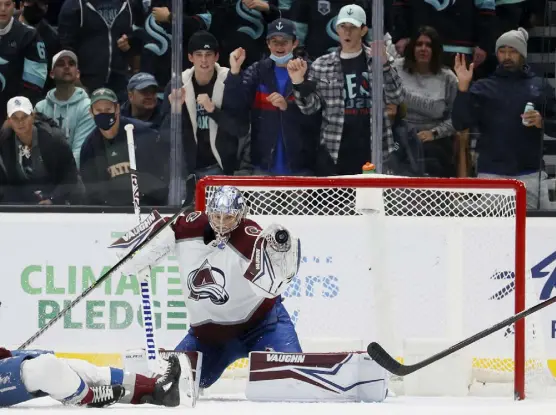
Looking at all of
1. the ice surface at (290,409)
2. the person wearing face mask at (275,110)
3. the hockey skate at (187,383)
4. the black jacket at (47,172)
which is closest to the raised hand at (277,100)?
the person wearing face mask at (275,110)

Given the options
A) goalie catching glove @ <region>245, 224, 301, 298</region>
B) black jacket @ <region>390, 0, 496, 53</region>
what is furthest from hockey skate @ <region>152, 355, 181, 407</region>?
black jacket @ <region>390, 0, 496, 53</region>

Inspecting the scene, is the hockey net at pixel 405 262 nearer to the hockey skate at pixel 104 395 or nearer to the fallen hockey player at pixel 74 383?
the fallen hockey player at pixel 74 383

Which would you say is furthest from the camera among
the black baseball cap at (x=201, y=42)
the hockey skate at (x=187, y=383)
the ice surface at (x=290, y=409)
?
the black baseball cap at (x=201, y=42)

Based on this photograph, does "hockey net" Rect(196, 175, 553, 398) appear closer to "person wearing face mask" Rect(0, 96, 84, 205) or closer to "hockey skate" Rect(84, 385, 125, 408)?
"person wearing face mask" Rect(0, 96, 84, 205)

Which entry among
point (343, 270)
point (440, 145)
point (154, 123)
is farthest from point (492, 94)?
point (154, 123)

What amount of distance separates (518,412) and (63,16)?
11.1 feet

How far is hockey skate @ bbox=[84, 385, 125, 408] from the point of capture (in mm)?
4328

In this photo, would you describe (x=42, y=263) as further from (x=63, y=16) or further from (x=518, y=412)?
(x=518, y=412)

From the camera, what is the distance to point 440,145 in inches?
252

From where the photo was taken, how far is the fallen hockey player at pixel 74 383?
13.9ft

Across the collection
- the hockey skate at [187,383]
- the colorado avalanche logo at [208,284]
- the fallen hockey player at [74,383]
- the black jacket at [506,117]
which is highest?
the black jacket at [506,117]

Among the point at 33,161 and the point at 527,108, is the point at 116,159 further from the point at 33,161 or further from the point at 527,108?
the point at 527,108

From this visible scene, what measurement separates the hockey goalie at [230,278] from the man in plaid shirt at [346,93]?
46.5 inches

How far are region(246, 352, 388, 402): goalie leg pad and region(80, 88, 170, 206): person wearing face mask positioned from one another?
1782mm
